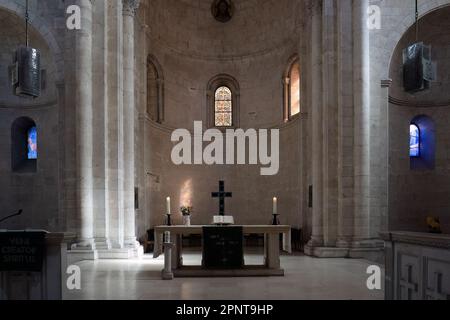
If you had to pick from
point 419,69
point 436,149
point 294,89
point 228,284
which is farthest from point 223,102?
point 228,284

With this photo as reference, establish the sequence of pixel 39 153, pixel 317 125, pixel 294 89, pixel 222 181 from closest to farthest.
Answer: pixel 317 125, pixel 39 153, pixel 222 181, pixel 294 89

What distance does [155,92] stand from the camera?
2000 centimetres

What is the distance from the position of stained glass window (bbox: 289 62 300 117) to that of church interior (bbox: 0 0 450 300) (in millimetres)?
91

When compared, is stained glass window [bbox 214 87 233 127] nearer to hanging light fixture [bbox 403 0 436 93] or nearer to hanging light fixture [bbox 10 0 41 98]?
hanging light fixture [bbox 403 0 436 93]

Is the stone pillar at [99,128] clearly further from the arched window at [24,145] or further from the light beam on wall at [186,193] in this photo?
the light beam on wall at [186,193]

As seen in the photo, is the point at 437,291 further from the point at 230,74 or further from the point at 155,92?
the point at 230,74

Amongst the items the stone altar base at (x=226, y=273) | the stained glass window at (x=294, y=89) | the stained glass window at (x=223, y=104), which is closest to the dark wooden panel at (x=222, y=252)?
the stone altar base at (x=226, y=273)

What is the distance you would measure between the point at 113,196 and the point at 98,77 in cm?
389

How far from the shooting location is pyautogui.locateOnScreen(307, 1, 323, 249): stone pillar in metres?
14.5

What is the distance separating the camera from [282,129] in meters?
19.9

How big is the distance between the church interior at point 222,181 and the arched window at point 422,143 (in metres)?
0.05

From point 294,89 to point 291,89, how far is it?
14 cm

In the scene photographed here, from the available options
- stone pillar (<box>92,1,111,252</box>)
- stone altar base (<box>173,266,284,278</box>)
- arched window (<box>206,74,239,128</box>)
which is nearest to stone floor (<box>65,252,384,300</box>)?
stone altar base (<box>173,266,284,278</box>)
